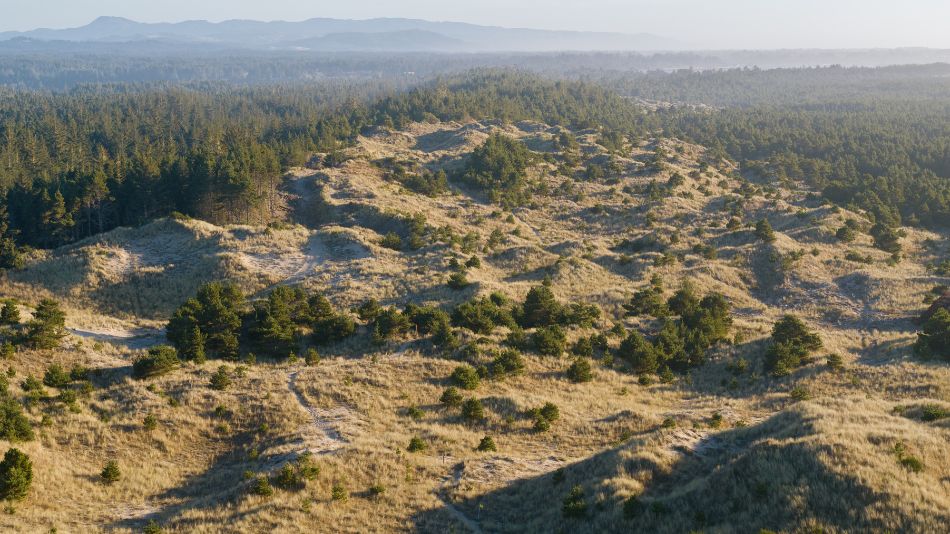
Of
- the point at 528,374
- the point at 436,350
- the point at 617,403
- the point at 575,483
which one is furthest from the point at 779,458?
the point at 436,350

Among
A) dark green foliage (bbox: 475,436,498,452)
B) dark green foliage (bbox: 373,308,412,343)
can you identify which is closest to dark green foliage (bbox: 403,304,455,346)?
dark green foliage (bbox: 373,308,412,343)

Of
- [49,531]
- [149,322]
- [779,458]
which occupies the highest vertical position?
[779,458]

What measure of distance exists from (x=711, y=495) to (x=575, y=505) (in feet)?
18.5

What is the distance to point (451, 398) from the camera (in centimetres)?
3903

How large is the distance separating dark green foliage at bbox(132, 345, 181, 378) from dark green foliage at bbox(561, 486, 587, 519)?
101ft

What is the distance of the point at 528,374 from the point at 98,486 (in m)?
30.0

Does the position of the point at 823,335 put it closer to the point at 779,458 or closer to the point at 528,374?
the point at 528,374

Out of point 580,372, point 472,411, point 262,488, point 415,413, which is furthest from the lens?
point 580,372

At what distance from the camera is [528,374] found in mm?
46500

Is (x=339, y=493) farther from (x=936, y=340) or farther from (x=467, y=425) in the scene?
(x=936, y=340)

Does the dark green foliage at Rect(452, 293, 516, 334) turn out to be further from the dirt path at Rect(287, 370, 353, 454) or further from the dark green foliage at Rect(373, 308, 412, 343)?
the dirt path at Rect(287, 370, 353, 454)

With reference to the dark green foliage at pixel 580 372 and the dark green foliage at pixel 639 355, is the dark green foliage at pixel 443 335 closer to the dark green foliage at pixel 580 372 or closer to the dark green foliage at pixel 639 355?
the dark green foliage at pixel 580 372

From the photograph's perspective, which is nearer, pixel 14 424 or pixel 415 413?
pixel 14 424

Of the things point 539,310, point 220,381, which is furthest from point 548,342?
point 220,381
